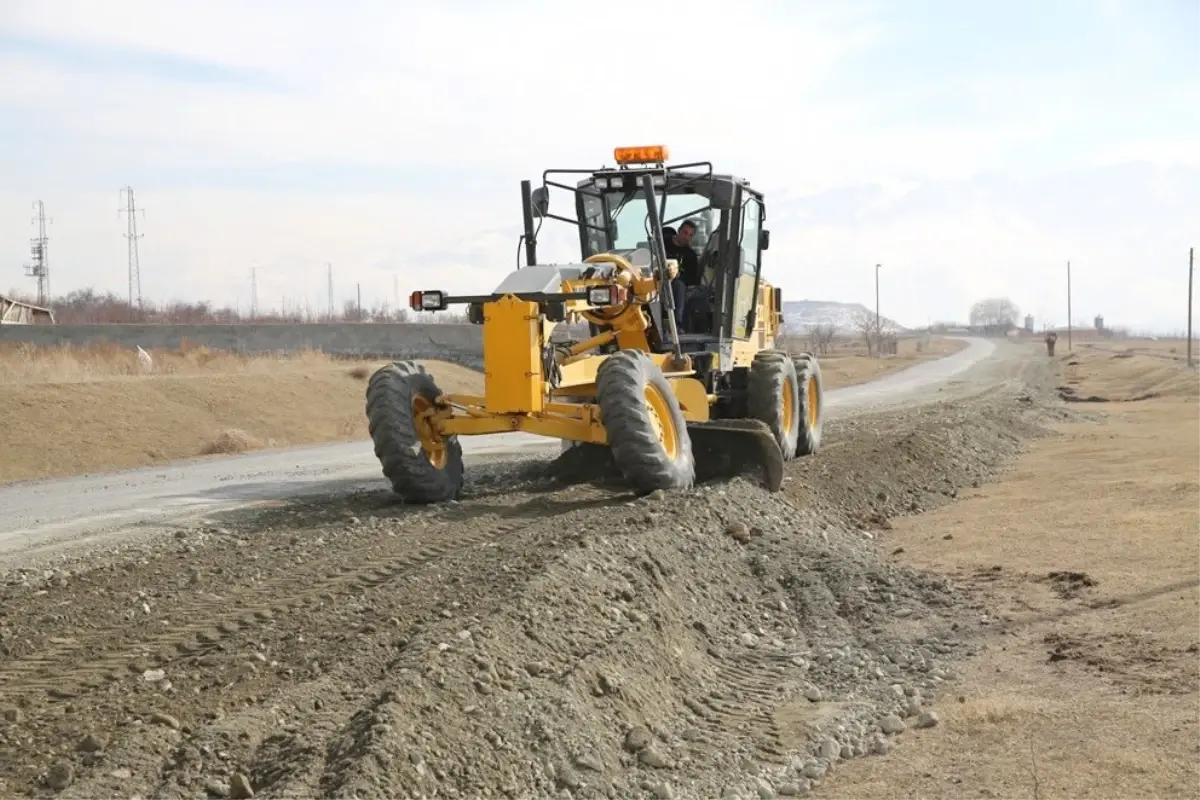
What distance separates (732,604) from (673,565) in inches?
18.9

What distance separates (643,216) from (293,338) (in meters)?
27.1

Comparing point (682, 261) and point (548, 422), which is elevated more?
point (682, 261)

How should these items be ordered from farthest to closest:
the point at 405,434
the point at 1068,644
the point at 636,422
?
the point at 405,434
the point at 636,422
the point at 1068,644

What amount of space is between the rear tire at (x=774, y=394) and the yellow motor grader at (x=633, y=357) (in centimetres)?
2

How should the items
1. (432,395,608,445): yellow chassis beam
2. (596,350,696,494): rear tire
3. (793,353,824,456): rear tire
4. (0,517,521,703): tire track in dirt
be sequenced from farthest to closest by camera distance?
(793,353,824,456): rear tire, (432,395,608,445): yellow chassis beam, (596,350,696,494): rear tire, (0,517,521,703): tire track in dirt

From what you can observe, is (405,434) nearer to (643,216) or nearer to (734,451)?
(734,451)

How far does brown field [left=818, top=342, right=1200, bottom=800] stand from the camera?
6.04m

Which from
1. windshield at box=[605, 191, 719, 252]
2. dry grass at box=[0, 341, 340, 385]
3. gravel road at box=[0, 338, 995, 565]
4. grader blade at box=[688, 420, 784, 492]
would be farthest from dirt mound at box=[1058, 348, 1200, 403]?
grader blade at box=[688, 420, 784, 492]

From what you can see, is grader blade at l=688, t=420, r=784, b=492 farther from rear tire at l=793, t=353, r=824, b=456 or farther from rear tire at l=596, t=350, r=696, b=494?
rear tire at l=793, t=353, r=824, b=456

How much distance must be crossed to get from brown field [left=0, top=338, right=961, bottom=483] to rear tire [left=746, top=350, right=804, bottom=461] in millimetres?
10131

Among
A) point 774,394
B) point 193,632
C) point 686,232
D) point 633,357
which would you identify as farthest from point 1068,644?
point 686,232

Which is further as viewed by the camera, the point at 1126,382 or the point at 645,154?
the point at 1126,382

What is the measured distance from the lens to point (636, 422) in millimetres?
10945

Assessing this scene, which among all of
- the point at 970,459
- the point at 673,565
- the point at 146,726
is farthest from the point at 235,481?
the point at 146,726
